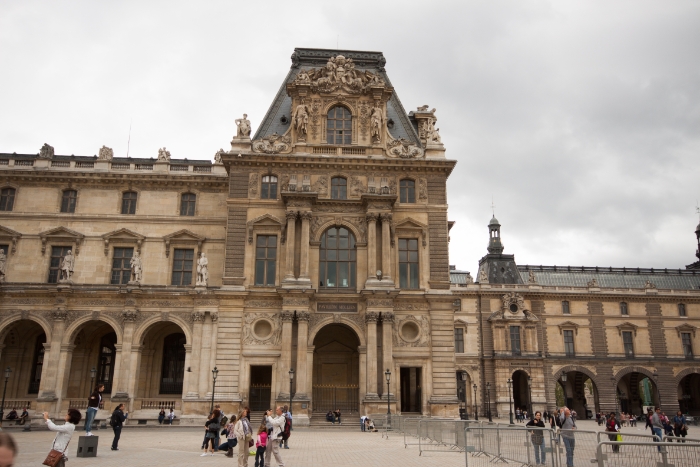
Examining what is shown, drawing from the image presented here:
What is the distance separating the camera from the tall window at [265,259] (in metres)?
40.5

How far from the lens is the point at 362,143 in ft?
141

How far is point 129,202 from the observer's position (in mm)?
45156

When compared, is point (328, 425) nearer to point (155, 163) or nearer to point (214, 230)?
point (214, 230)

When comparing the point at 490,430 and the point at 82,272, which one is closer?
the point at 490,430

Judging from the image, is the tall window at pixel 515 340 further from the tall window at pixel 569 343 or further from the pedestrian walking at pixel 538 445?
the pedestrian walking at pixel 538 445

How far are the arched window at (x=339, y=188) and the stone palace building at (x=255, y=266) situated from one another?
100mm

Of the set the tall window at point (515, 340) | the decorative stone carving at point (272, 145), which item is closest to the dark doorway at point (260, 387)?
the decorative stone carving at point (272, 145)

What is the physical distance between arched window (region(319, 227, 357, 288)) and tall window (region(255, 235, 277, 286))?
3194mm

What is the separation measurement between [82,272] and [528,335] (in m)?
49.2

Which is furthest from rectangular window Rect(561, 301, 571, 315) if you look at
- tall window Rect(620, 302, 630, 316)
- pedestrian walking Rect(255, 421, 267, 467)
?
pedestrian walking Rect(255, 421, 267, 467)

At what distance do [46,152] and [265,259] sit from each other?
19.5m

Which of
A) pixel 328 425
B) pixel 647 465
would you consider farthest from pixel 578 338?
pixel 647 465

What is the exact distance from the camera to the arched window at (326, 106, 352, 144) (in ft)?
143

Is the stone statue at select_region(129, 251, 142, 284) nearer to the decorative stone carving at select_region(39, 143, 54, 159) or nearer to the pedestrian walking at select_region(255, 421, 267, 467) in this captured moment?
the decorative stone carving at select_region(39, 143, 54, 159)
